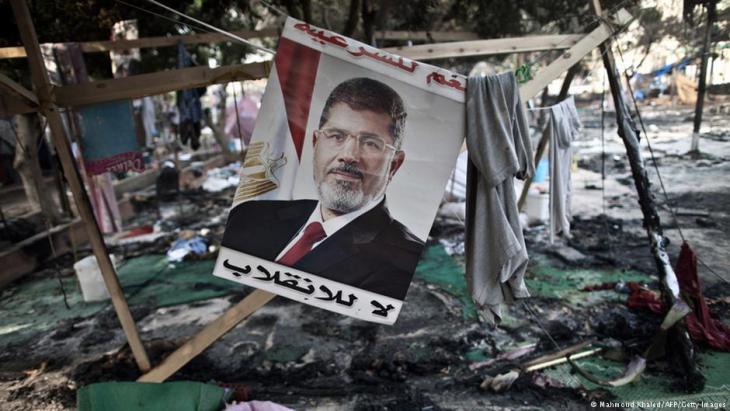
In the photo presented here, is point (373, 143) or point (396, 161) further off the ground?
point (373, 143)

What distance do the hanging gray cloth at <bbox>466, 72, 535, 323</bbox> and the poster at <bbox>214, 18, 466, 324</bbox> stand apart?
17 cm

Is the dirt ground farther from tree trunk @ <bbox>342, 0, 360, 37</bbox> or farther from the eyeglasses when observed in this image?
tree trunk @ <bbox>342, 0, 360, 37</bbox>

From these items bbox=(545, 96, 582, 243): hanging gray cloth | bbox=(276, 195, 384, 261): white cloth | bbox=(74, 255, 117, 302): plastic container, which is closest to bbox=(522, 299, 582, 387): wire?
bbox=(545, 96, 582, 243): hanging gray cloth

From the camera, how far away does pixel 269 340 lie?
229 inches

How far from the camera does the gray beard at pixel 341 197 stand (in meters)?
3.10

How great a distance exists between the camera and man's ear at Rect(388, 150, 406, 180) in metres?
3.08

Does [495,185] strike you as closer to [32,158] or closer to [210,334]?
[210,334]

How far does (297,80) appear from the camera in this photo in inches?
120

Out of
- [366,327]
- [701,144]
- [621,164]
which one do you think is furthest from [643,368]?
[621,164]

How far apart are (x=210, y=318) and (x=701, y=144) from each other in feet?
47.5

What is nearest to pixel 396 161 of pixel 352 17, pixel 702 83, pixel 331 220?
pixel 331 220

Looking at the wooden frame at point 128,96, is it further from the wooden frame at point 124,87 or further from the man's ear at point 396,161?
the man's ear at point 396,161

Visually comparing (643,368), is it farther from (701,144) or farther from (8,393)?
(701,144)

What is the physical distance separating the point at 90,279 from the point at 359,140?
6458 mm
